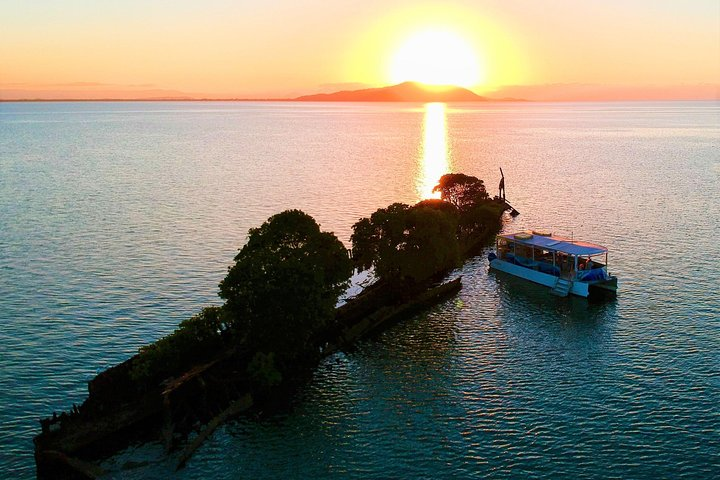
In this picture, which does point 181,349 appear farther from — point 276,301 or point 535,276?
point 535,276

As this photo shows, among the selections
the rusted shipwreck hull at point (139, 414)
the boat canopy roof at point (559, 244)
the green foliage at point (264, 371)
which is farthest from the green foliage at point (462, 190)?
the rusted shipwreck hull at point (139, 414)

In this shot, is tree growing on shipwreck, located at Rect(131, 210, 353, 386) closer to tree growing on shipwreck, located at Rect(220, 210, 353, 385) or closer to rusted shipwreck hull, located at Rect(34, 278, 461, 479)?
tree growing on shipwreck, located at Rect(220, 210, 353, 385)

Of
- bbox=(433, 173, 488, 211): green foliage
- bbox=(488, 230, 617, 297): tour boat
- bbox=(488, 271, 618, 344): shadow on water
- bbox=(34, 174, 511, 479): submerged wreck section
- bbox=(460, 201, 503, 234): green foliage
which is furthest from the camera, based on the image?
bbox=(433, 173, 488, 211): green foliage

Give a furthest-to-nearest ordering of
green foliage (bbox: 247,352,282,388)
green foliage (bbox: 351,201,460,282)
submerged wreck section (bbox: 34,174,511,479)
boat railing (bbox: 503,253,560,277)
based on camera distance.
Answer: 1. boat railing (bbox: 503,253,560,277)
2. green foliage (bbox: 351,201,460,282)
3. green foliage (bbox: 247,352,282,388)
4. submerged wreck section (bbox: 34,174,511,479)

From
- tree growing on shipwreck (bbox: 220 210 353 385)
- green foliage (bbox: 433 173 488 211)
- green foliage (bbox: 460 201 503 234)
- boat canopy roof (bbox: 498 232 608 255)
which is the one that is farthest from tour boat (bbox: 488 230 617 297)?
tree growing on shipwreck (bbox: 220 210 353 385)

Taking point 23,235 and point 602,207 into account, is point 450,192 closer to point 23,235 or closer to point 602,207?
point 602,207

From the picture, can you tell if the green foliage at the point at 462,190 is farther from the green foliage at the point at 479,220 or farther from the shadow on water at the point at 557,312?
the shadow on water at the point at 557,312

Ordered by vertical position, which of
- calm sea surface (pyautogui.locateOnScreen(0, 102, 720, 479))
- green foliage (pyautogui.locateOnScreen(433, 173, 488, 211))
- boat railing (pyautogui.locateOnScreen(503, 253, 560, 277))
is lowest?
calm sea surface (pyautogui.locateOnScreen(0, 102, 720, 479))

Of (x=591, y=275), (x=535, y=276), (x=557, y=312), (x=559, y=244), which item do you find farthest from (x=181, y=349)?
(x=559, y=244)
